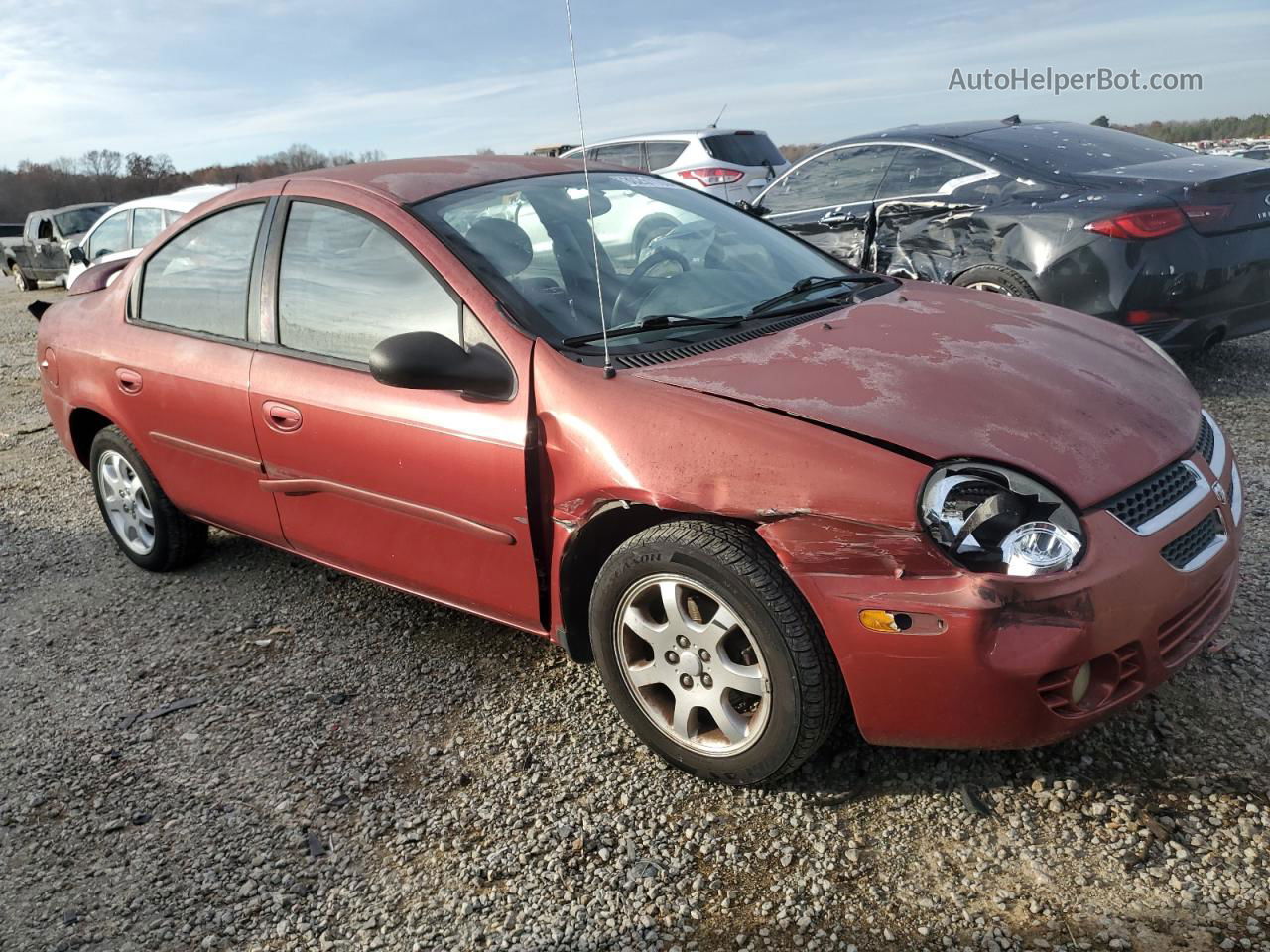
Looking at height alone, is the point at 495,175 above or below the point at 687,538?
above

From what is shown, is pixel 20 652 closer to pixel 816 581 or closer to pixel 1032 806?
pixel 816 581

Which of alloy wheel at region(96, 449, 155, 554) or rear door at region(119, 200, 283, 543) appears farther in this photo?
alloy wheel at region(96, 449, 155, 554)

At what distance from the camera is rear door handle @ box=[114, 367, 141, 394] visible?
3.89 meters

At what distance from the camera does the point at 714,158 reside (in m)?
12.4

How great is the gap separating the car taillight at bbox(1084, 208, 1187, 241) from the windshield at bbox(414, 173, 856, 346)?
7.24ft

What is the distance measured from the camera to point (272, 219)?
11.4 feet

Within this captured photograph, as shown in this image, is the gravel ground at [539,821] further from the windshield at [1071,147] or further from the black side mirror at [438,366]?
the windshield at [1071,147]

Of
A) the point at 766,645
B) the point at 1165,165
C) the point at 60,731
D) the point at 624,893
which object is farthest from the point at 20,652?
the point at 1165,165

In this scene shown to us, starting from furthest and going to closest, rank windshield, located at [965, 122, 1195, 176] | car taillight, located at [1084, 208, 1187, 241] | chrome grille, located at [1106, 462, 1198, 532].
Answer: windshield, located at [965, 122, 1195, 176] → car taillight, located at [1084, 208, 1187, 241] → chrome grille, located at [1106, 462, 1198, 532]

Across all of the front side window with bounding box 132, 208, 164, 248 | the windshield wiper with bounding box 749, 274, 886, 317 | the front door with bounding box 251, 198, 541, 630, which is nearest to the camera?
the front door with bounding box 251, 198, 541, 630

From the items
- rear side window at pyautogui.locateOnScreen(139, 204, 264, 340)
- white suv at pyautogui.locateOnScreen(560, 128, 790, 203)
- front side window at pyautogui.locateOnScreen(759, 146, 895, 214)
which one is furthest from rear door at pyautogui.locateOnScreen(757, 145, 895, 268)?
white suv at pyautogui.locateOnScreen(560, 128, 790, 203)

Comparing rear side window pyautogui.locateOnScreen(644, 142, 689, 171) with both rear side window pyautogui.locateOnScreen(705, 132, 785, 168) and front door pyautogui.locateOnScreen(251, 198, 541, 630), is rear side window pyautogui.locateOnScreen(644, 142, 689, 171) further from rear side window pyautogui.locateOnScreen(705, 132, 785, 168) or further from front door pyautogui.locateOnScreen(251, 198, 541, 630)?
front door pyautogui.locateOnScreen(251, 198, 541, 630)

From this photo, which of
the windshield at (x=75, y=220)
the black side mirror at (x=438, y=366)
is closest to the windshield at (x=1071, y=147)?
the black side mirror at (x=438, y=366)

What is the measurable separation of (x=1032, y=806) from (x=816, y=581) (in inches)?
31.6
